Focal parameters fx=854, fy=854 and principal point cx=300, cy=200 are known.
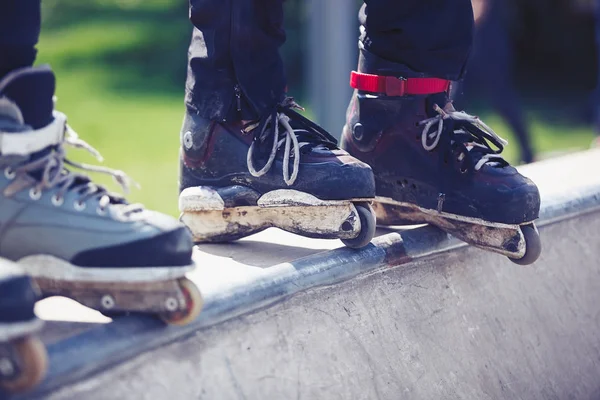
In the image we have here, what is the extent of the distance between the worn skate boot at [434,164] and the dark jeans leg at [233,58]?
33cm

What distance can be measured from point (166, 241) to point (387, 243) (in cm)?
87

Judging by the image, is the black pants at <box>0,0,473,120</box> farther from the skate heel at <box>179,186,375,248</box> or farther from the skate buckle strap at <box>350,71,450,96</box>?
the skate heel at <box>179,186,375,248</box>

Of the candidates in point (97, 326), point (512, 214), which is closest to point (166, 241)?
point (97, 326)

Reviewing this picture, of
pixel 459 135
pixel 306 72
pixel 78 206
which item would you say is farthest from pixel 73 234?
pixel 306 72

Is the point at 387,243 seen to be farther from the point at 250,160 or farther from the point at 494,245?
the point at 250,160

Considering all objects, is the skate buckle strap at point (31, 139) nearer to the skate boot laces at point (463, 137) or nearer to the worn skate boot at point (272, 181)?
the worn skate boot at point (272, 181)

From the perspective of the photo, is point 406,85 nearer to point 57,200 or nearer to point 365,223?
point 365,223

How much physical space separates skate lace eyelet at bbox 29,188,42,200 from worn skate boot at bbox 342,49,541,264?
3.68ft

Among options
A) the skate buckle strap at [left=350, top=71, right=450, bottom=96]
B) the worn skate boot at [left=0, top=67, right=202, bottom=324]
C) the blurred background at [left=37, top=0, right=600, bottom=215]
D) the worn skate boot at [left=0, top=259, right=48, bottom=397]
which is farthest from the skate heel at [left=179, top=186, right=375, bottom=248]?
the blurred background at [left=37, top=0, right=600, bottom=215]

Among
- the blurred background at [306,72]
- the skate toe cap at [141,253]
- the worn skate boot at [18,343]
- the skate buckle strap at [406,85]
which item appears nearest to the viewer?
the worn skate boot at [18,343]

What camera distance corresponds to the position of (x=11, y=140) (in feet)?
5.67

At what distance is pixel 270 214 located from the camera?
2.33 meters

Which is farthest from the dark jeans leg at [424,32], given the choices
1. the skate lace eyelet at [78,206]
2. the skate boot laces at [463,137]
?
the skate lace eyelet at [78,206]

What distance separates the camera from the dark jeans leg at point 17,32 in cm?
173
